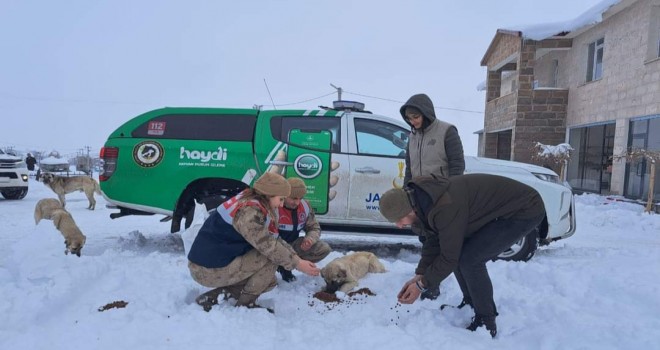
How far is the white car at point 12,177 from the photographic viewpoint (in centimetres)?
1046

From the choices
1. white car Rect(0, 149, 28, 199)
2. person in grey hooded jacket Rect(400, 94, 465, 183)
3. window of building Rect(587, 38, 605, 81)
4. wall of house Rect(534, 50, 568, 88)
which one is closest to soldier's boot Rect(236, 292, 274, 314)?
person in grey hooded jacket Rect(400, 94, 465, 183)

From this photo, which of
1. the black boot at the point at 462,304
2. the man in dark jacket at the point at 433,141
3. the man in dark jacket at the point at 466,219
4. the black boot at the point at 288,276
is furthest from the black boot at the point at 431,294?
the black boot at the point at 288,276

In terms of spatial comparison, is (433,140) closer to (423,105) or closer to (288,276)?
(423,105)

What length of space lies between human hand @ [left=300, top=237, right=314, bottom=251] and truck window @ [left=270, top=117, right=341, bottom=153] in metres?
1.51

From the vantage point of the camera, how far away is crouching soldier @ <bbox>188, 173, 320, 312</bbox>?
2.77m

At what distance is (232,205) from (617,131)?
1122 centimetres

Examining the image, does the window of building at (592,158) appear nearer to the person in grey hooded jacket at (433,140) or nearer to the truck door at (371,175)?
the truck door at (371,175)

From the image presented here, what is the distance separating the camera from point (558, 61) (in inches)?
556

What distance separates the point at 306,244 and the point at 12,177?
10.7 metres

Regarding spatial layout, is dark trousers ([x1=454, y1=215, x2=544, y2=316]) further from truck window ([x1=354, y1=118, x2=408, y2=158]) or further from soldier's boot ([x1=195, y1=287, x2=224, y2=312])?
truck window ([x1=354, y1=118, x2=408, y2=158])

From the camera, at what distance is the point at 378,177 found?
4.72 metres

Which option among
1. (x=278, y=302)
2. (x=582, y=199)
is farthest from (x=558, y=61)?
(x=278, y=302)

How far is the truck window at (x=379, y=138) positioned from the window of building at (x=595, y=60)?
9694mm

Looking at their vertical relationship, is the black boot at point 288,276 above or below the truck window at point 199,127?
below
